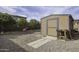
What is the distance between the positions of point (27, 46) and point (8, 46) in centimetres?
35

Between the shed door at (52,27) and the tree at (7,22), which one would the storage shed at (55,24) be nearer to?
the shed door at (52,27)

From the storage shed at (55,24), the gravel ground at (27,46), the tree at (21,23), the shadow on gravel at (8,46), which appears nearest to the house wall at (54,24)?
the storage shed at (55,24)

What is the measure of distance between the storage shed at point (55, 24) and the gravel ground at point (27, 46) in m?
0.15

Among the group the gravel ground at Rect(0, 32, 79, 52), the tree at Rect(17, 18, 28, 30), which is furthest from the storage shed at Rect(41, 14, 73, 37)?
the tree at Rect(17, 18, 28, 30)

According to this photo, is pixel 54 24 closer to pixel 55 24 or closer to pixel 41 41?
pixel 55 24

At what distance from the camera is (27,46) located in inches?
131

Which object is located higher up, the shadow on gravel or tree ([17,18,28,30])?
tree ([17,18,28,30])

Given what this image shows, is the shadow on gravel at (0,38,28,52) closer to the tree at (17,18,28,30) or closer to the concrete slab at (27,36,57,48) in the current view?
the concrete slab at (27,36,57,48)

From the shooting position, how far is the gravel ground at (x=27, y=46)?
328 centimetres

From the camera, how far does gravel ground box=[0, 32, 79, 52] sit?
129 inches

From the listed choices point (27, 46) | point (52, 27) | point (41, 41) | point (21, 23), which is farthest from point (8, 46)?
point (52, 27)
